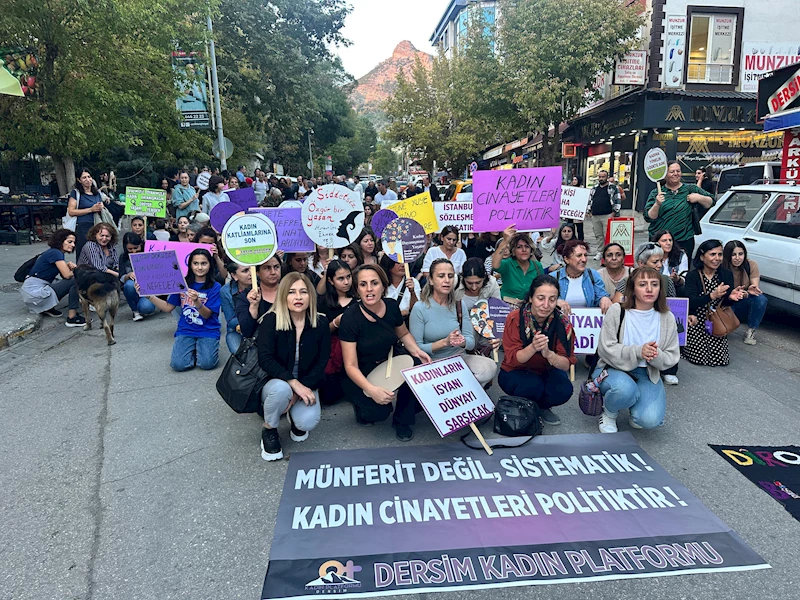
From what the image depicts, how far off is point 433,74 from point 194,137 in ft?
78.8

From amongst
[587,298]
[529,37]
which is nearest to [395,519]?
[587,298]

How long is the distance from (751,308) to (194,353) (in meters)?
6.39

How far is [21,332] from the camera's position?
24.0ft

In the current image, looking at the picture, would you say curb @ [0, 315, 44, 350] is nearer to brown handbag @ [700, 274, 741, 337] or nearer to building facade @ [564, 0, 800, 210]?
brown handbag @ [700, 274, 741, 337]

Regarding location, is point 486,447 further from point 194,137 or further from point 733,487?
point 194,137

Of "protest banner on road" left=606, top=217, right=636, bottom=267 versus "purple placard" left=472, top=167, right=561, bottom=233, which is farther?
"protest banner on road" left=606, top=217, right=636, bottom=267

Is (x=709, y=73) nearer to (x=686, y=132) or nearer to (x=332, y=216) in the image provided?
(x=686, y=132)

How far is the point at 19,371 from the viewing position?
6.23m

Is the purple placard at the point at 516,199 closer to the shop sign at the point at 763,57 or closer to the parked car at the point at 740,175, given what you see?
the parked car at the point at 740,175

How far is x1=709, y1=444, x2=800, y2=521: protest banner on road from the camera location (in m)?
3.49

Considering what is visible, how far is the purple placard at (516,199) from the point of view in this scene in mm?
6254

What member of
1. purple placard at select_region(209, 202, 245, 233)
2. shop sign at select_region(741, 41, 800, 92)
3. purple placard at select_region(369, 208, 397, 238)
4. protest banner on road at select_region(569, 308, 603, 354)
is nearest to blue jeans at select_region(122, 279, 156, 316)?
purple placard at select_region(209, 202, 245, 233)

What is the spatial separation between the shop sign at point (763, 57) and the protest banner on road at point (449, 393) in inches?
882

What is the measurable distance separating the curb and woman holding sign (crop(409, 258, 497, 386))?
5.46 metres
